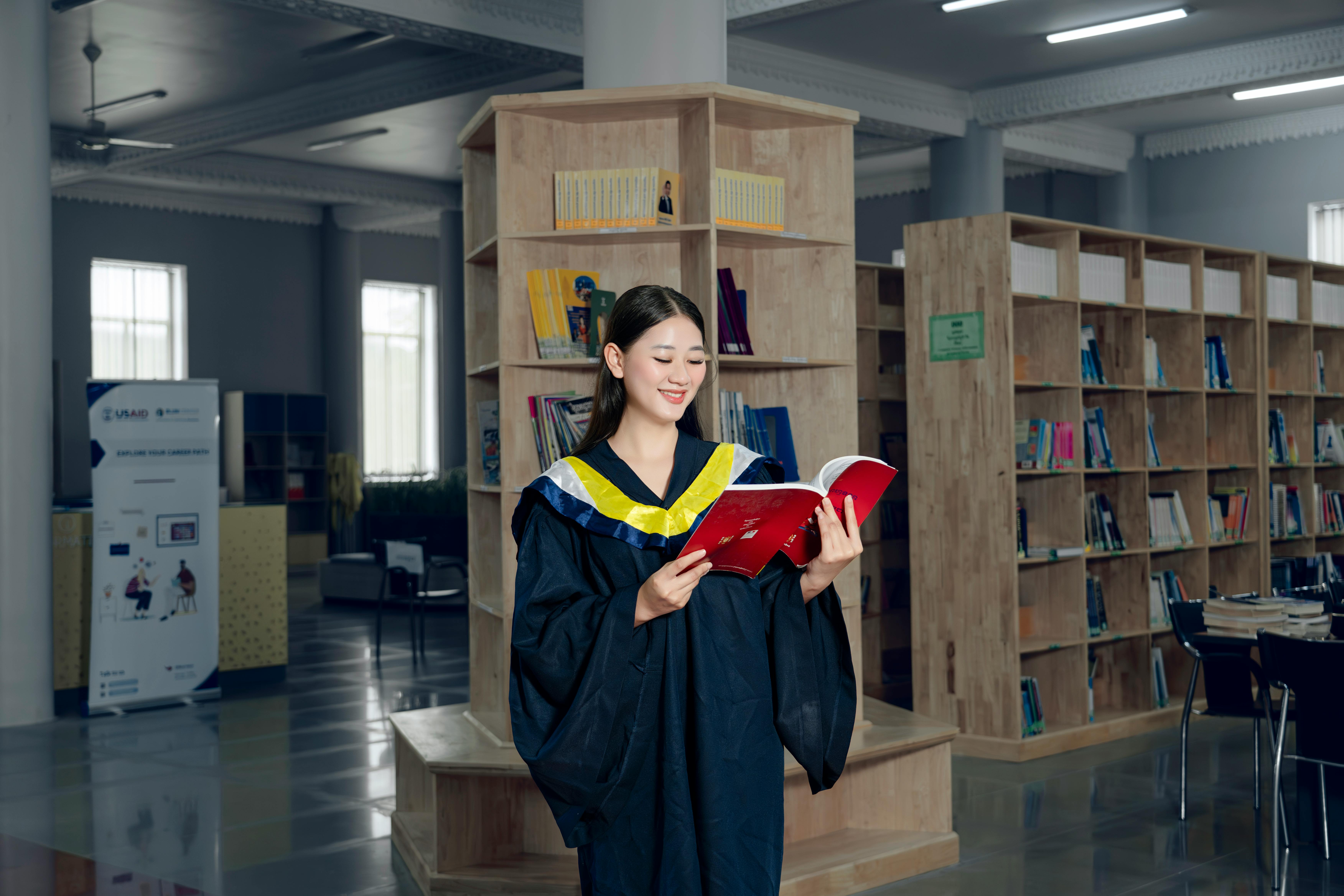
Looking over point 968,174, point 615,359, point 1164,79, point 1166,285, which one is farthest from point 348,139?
point 615,359

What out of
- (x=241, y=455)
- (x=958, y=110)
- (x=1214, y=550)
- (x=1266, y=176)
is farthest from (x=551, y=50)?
(x=241, y=455)

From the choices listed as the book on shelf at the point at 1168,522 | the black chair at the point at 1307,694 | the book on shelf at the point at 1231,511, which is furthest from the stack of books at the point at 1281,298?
the black chair at the point at 1307,694

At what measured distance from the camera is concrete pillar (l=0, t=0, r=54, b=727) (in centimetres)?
670

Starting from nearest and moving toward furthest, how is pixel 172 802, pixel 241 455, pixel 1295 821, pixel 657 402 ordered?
1. pixel 657 402
2. pixel 1295 821
3. pixel 172 802
4. pixel 241 455

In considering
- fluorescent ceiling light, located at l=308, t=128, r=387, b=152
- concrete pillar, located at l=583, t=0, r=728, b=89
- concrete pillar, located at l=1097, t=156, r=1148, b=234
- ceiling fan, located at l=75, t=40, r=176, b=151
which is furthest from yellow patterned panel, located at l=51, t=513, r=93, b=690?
concrete pillar, located at l=1097, t=156, r=1148, b=234

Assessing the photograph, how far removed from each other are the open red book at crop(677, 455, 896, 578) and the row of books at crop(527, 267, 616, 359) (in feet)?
6.33

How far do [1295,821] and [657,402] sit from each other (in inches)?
148

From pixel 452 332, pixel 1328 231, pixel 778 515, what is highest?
pixel 1328 231

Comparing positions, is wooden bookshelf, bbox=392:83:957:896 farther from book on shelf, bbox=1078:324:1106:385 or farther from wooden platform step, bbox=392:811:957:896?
book on shelf, bbox=1078:324:1106:385

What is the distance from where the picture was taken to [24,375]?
6.77 metres

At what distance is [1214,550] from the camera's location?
7.26 meters

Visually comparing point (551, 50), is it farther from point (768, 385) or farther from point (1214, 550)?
point (1214, 550)

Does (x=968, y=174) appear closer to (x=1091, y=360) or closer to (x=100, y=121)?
(x=1091, y=360)

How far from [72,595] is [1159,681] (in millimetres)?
6218
